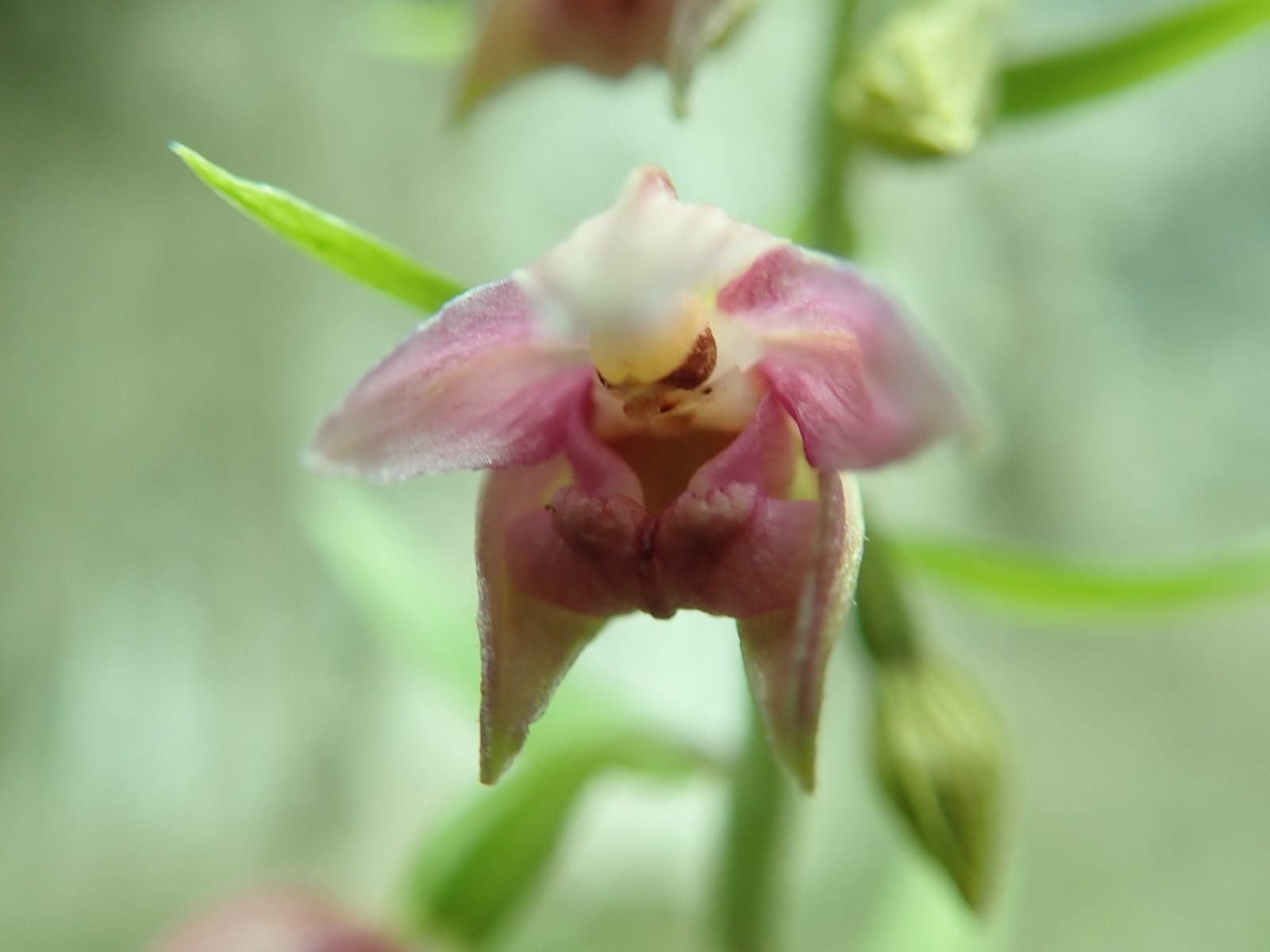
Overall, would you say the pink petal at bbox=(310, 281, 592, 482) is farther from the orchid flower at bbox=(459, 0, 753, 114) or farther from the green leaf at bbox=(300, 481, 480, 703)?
the green leaf at bbox=(300, 481, 480, 703)

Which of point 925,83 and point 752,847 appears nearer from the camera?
point 925,83

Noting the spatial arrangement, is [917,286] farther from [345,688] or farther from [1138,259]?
[345,688]

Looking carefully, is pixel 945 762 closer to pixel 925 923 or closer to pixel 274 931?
pixel 274 931

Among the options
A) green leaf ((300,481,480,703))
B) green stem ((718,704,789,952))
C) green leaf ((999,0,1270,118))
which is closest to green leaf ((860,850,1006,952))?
green stem ((718,704,789,952))

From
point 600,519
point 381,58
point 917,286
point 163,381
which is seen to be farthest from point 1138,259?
point 600,519

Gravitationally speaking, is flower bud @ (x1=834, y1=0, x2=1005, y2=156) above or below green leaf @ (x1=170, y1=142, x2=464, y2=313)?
above

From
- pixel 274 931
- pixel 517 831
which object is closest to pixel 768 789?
pixel 517 831
